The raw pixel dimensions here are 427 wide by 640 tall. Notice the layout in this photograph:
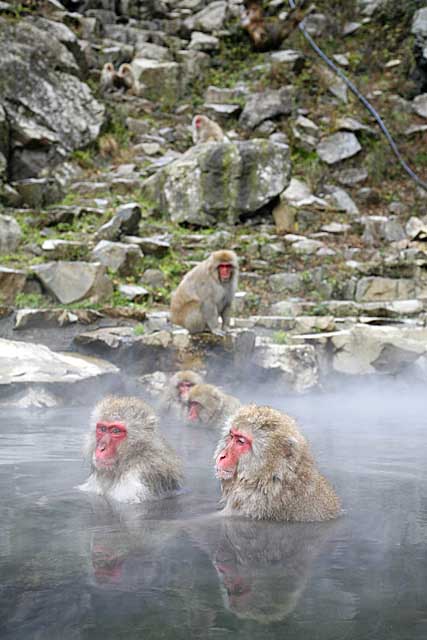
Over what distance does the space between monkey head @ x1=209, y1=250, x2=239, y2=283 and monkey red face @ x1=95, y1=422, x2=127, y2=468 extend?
13.1 ft

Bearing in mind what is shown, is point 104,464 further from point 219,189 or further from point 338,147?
point 338,147

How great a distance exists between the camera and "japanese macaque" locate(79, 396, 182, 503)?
3.45 meters

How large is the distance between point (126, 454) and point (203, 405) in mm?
2129

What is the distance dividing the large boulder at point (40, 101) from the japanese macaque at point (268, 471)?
1079cm

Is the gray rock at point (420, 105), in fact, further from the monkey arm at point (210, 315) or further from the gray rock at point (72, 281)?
the monkey arm at point (210, 315)

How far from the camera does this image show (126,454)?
3500mm

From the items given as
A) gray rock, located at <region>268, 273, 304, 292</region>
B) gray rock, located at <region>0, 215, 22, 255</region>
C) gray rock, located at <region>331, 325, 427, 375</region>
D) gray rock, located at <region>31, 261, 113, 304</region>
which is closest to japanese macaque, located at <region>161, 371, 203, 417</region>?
gray rock, located at <region>331, 325, 427, 375</region>

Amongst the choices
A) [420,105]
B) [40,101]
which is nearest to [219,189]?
[40,101]

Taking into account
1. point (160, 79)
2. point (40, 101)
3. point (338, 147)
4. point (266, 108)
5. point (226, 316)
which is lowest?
point (226, 316)

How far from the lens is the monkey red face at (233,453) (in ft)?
9.77

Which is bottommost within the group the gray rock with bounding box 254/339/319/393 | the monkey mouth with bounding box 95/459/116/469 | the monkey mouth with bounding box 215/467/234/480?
the gray rock with bounding box 254/339/319/393

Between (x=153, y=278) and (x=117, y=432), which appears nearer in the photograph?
(x=117, y=432)

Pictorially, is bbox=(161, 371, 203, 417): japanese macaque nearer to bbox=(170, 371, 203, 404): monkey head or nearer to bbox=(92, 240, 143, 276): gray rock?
bbox=(170, 371, 203, 404): monkey head

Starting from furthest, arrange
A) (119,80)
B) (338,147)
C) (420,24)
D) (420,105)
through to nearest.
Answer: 1. (119,80)
2. (420,24)
3. (420,105)
4. (338,147)
